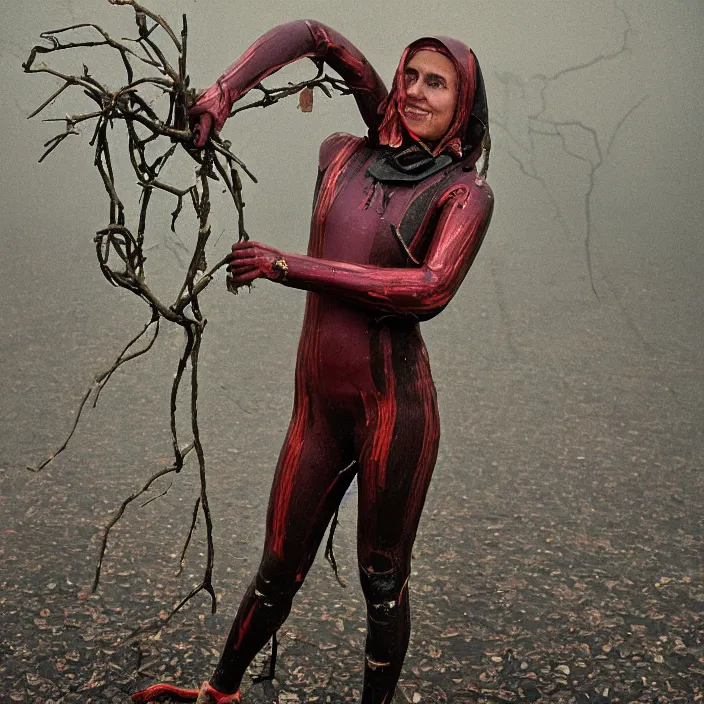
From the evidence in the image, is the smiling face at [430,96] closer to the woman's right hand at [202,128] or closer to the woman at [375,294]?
the woman at [375,294]

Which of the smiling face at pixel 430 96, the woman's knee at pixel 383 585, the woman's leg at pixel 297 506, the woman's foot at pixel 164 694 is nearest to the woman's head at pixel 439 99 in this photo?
the smiling face at pixel 430 96

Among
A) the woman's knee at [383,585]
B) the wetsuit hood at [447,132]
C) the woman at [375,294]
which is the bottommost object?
the woman's knee at [383,585]

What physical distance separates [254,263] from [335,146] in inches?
15.9

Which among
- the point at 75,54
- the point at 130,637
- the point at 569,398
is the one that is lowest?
the point at 130,637

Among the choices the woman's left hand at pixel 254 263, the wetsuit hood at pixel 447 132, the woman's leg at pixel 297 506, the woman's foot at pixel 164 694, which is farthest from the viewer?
the woman's foot at pixel 164 694

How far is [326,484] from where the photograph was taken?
2041 millimetres

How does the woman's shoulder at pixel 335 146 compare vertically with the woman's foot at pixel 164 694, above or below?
above

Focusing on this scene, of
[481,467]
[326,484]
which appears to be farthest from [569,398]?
[326,484]

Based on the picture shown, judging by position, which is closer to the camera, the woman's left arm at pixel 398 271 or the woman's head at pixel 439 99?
the woman's left arm at pixel 398 271

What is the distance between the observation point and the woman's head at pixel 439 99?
1.91m

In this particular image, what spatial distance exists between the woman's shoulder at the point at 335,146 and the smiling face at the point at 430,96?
125 mm

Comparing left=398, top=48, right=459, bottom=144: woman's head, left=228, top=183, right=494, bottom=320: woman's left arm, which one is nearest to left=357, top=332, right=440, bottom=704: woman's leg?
left=228, top=183, right=494, bottom=320: woman's left arm

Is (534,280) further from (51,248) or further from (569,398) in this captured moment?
(51,248)

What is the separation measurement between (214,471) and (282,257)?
2146mm
